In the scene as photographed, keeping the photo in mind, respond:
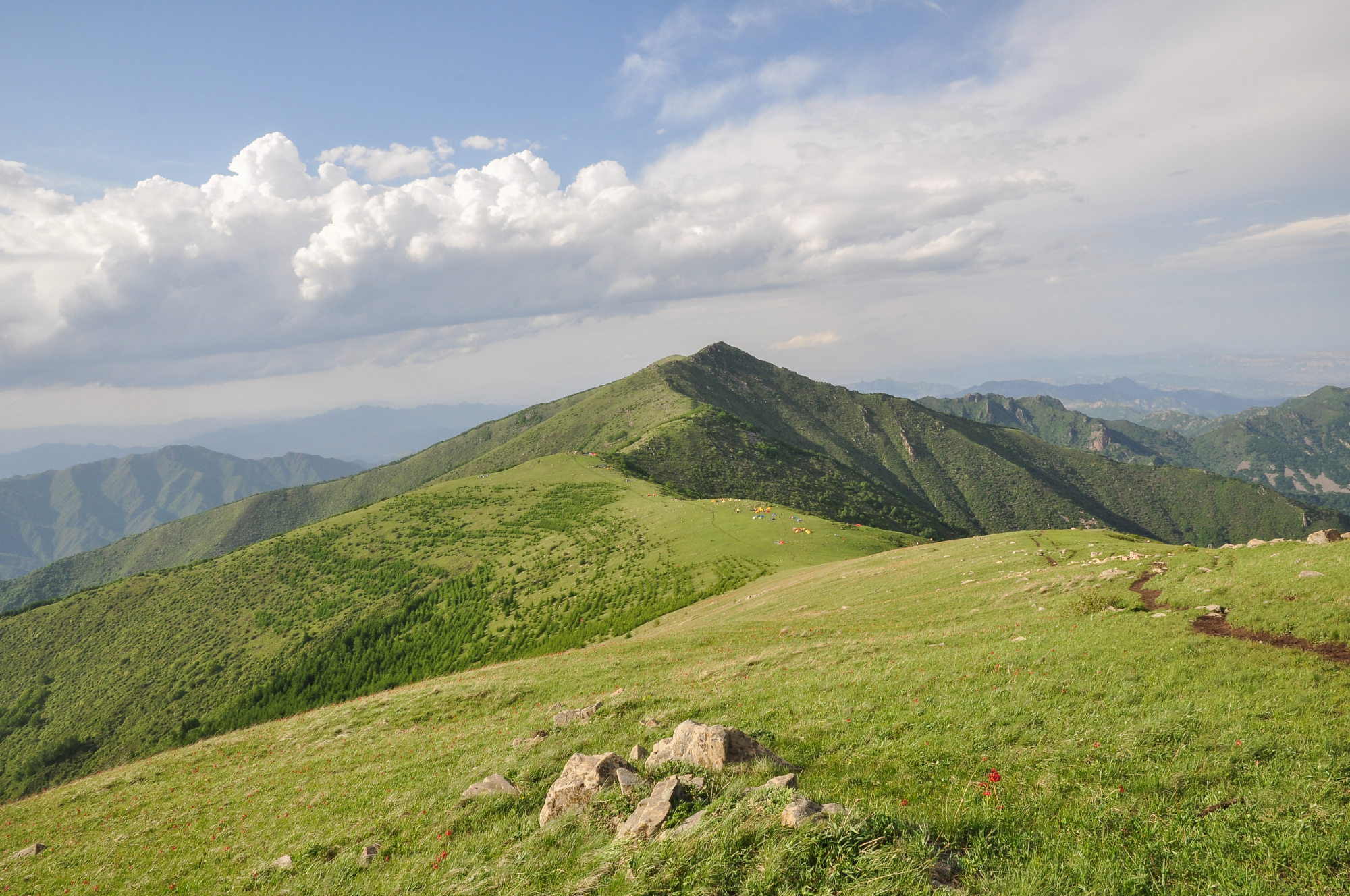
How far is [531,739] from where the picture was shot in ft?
58.8

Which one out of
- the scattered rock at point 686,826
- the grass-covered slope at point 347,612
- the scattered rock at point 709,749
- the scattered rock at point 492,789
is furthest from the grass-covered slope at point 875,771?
the grass-covered slope at point 347,612

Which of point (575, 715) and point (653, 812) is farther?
point (575, 715)

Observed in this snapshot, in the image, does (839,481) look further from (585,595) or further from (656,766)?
(656,766)

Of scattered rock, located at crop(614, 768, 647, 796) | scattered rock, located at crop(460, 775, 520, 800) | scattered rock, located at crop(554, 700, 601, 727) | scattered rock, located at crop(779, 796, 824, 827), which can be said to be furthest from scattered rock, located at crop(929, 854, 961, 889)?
scattered rock, located at crop(554, 700, 601, 727)

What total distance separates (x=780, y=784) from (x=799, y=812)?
54.3 inches

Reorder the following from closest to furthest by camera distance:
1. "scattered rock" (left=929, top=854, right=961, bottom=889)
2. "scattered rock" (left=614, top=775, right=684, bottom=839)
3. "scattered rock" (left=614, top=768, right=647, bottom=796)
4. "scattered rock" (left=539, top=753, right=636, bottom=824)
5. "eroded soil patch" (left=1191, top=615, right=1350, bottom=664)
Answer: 1. "scattered rock" (left=929, top=854, right=961, bottom=889)
2. "scattered rock" (left=614, top=775, right=684, bottom=839)
3. "scattered rock" (left=614, top=768, right=647, bottom=796)
4. "scattered rock" (left=539, top=753, right=636, bottom=824)
5. "eroded soil patch" (left=1191, top=615, right=1350, bottom=664)

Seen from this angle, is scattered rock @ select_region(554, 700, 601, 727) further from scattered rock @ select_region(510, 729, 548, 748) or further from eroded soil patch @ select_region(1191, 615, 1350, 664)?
eroded soil patch @ select_region(1191, 615, 1350, 664)

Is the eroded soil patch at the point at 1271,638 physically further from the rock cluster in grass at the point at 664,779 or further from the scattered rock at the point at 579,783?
the scattered rock at the point at 579,783

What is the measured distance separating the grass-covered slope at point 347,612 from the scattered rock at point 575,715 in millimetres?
43529

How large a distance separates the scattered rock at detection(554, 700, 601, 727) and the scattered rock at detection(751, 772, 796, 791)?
10255 mm

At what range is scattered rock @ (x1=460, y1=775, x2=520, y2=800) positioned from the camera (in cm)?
1395

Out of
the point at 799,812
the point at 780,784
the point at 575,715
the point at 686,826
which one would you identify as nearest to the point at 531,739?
the point at 575,715

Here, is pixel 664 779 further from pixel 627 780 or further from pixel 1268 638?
pixel 1268 638

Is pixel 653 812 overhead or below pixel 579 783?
overhead
